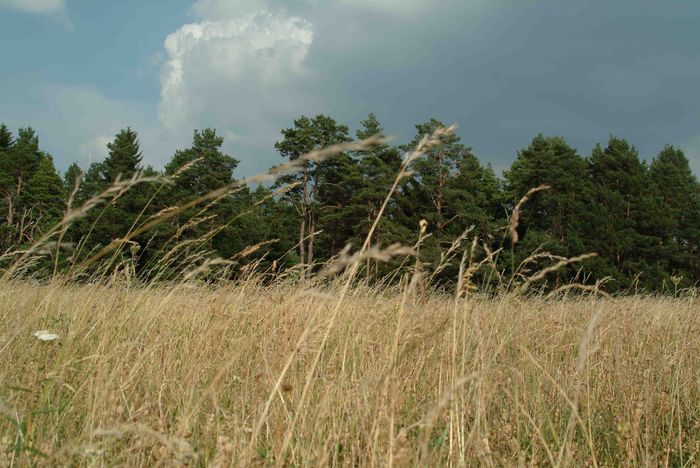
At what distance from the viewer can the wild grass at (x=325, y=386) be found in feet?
4.51

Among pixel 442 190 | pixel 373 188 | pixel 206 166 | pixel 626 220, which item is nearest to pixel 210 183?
pixel 206 166

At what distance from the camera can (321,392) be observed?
2.28 metres

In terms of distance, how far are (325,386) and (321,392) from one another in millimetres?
421

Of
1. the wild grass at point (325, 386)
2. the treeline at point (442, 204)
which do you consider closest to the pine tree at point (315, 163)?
the treeline at point (442, 204)

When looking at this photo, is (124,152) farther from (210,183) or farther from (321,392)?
(321,392)

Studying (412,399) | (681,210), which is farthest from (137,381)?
(681,210)

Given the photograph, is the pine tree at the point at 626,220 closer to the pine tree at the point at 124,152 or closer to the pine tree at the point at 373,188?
the pine tree at the point at 373,188

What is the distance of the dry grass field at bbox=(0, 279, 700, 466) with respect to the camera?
4.59 feet

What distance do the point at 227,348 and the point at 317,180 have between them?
111 feet

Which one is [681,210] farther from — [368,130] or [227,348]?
→ [227,348]

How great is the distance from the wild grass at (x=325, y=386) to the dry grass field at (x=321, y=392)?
1 centimetres

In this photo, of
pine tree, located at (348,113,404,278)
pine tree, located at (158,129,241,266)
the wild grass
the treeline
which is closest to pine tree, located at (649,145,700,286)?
the treeline

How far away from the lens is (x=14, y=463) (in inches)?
55.7

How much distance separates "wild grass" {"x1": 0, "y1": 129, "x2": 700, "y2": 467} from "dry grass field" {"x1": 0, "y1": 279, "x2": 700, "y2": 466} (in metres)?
0.01
